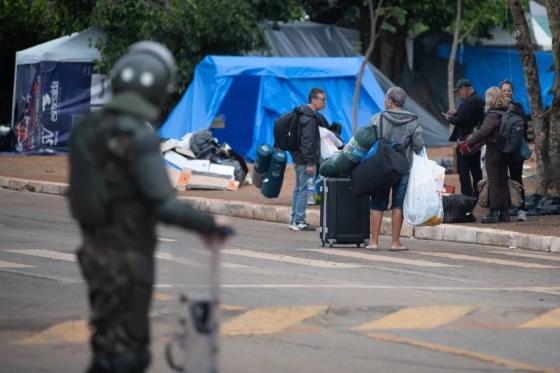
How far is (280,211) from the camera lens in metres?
19.8

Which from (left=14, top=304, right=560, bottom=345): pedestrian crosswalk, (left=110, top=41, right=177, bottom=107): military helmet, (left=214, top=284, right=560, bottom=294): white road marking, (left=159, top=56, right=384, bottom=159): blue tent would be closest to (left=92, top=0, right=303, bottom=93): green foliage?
(left=159, top=56, right=384, bottom=159): blue tent

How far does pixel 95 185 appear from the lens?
591cm

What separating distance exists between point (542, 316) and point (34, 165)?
20.2 metres

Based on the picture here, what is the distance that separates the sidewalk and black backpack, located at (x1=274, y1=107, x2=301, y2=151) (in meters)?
1.71

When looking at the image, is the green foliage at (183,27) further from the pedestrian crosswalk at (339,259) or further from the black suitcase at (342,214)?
the pedestrian crosswalk at (339,259)

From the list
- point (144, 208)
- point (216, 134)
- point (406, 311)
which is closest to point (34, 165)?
point (216, 134)

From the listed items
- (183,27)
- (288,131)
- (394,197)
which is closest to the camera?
(394,197)

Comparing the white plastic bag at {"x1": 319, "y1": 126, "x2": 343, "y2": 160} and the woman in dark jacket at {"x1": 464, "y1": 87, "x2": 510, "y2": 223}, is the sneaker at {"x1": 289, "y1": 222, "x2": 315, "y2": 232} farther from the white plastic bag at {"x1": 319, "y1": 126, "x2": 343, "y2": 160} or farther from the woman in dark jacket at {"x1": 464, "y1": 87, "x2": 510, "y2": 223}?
the woman in dark jacket at {"x1": 464, "y1": 87, "x2": 510, "y2": 223}

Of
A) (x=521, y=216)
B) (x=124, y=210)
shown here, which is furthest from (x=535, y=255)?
(x=124, y=210)

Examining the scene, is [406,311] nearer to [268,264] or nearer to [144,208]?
[268,264]

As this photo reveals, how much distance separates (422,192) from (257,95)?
611 inches

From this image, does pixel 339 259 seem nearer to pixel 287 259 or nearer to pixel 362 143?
pixel 287 259

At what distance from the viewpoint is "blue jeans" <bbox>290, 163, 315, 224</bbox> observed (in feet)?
57.7

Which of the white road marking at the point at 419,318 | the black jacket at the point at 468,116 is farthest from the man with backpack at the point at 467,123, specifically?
the white road marking at the point at 419,318
